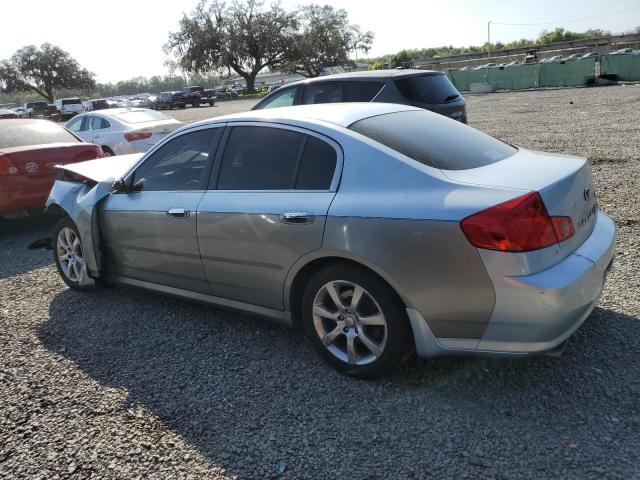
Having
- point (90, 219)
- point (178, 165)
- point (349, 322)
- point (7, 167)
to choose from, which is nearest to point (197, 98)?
point (7, 167)

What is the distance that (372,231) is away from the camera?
9.47 feet

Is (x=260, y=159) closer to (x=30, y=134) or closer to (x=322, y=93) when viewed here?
(x=322, y=93)

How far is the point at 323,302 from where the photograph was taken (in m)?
3.25

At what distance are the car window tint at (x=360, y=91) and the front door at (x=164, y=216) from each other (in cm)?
473

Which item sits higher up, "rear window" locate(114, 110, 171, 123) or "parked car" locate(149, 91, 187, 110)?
"parked car" locate(149, 91, 187, 110)

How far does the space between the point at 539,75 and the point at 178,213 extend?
3164 centimetres

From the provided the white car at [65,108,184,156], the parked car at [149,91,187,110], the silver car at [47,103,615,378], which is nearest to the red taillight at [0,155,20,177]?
the silver car at [47,103,615,378]

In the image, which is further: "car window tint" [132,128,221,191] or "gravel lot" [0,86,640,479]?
"car window tint" [132,128,221,191]

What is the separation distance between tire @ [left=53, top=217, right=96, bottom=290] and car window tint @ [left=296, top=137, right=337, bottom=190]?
2.44 metres

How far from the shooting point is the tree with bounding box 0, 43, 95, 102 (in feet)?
257

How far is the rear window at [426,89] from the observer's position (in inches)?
327

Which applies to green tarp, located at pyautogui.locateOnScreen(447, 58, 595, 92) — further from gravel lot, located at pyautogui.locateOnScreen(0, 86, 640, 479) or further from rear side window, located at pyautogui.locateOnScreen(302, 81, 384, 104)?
gravel lot, located at pyautogui.locateOnScreen(0, 86, 640, 479)

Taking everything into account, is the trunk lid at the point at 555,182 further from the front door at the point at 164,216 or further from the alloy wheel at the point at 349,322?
the front door at the point at 164,216

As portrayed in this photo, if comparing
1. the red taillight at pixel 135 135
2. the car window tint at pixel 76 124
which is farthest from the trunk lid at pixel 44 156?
the car window tint at pixel 76 124
